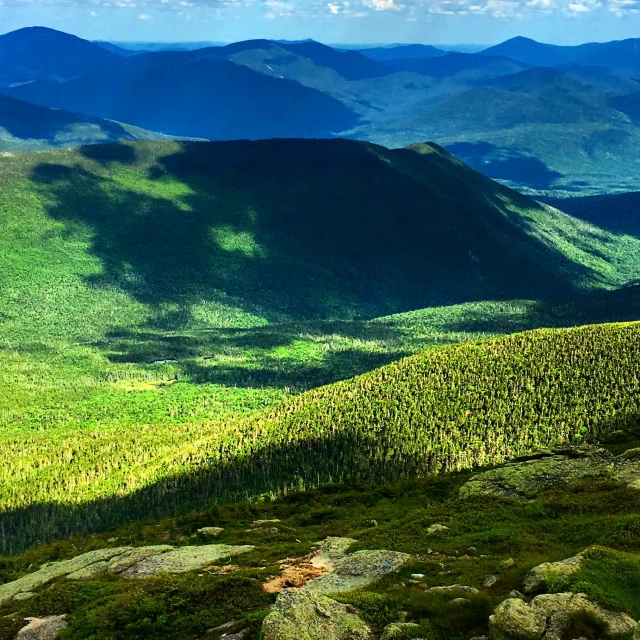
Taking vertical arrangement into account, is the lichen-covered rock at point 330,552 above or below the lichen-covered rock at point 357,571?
below

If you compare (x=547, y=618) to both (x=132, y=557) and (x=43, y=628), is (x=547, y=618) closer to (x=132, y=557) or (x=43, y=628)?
(x=43, y=628)

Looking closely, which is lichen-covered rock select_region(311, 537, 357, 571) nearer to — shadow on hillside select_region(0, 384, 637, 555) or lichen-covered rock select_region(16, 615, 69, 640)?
lichen-covered rock select_region(16, 615, 69, 640)

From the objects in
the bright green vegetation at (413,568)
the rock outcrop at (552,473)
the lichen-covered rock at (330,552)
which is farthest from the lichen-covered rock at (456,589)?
the rock outcrop at (552,473)

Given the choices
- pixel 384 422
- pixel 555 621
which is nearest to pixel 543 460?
pixel 384 422

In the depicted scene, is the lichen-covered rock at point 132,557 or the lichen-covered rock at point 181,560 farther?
the lichen-covered rock at point 132,557

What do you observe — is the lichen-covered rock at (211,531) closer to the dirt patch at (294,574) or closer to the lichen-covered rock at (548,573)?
the dirt patch at (294,574)
